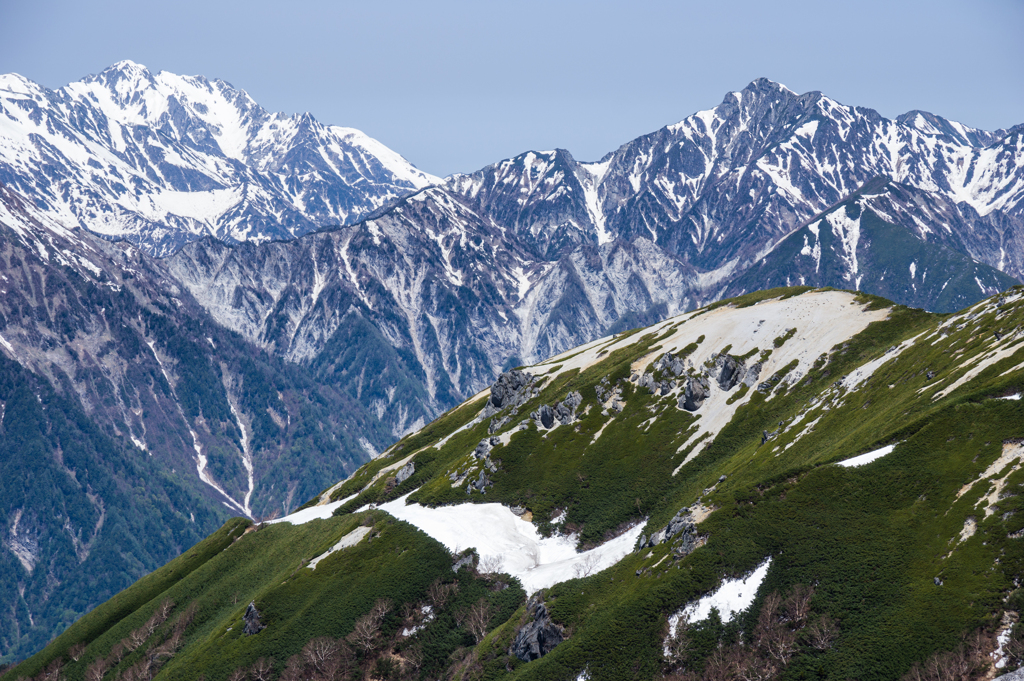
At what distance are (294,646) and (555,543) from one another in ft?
165

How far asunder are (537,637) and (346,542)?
61278 millimetres

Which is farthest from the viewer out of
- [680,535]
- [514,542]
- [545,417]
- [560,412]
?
[560,412]

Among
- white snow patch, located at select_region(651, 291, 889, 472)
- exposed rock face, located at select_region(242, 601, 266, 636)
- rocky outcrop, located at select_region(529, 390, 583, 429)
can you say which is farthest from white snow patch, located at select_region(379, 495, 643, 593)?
exposed rock face, located at select_region(242, 601, 266, 636)

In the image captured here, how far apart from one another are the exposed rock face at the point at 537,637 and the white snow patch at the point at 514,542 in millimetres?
14697

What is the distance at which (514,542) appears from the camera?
14838 centimetres

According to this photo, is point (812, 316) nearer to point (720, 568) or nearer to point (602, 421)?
point (602, 421)

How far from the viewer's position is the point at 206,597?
17300cm

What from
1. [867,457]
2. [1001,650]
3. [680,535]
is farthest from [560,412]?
[1001,650]

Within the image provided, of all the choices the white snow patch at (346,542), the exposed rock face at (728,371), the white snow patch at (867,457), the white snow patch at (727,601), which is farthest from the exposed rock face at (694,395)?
the white snow patch at (346,542)

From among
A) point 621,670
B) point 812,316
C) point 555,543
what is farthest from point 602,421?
point 621,670

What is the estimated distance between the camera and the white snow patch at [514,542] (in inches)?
5236

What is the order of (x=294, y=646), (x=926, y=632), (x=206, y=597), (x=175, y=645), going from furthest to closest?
(x=206, y=597)
(x=175, y=645)
(x=294, y=646)
(x=926, y=632)

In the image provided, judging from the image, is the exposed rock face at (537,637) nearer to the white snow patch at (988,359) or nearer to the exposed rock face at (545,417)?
the white snow patch at (988,359)

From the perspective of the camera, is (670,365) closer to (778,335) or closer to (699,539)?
(778,335)
